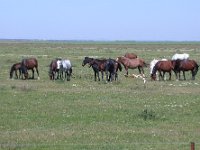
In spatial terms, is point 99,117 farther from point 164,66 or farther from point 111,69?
point 164,66

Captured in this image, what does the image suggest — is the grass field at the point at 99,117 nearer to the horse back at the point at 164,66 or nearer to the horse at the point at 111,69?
the horse at the point at 111,69

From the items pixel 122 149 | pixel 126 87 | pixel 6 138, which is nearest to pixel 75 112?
pixel 6 138

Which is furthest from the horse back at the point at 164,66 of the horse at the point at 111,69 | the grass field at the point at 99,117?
the grass field at the point at 99,117

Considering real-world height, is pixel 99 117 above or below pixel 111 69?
below

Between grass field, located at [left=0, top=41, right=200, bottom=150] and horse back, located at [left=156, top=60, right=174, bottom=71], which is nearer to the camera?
grass field, located at [left=0, top=41, right=200, bottom=150]

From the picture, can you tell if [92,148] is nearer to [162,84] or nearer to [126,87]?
[126,87]

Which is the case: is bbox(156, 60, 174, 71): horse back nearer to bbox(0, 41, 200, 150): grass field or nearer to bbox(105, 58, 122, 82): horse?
bbox(105, 58, 122, 82): horse

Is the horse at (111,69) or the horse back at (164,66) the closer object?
the horse at (111,69)

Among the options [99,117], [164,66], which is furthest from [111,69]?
[99,117]

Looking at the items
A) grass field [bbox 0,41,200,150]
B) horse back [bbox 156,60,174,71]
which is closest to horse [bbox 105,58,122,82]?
horse back [bbox 156,60,174,71]

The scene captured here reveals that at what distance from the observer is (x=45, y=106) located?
22.5m

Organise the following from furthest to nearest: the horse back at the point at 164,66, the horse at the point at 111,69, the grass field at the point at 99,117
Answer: the horse back at the point at 164,66, the horse at the point at 111,69, the grass field at the point at 99,117

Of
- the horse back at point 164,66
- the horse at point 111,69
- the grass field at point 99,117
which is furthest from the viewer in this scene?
the horse back at point 164,66

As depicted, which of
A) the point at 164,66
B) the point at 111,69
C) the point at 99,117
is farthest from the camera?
the point at 164,66
